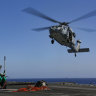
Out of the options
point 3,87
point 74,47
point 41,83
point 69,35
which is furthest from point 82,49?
point 3,87

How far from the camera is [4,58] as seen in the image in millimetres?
44625

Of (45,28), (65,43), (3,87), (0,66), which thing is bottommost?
(3,87)

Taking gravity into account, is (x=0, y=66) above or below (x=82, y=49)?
below

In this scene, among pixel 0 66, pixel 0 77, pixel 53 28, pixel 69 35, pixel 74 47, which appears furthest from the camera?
pixel 0 66

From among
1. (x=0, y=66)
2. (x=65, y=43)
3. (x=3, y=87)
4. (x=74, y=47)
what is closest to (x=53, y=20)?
(x=65, y=43)

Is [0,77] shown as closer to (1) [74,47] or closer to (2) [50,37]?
(2) [50,37]

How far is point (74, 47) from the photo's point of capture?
170ft

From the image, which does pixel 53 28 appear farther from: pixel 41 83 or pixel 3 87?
pixel 3 87

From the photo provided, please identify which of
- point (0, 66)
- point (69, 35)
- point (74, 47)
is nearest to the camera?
point (69, 35)

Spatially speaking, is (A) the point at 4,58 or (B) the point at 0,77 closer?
(B) the point at 0,77

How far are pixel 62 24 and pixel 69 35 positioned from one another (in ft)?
9.10

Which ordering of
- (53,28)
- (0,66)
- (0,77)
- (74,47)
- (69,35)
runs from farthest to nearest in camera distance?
1. (0,66)
2. (74,47)
3. (69,35)
4. (53,28)
5. (0,77)

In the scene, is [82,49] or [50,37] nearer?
[50,37]

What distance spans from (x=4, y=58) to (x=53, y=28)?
1179 centimetres
